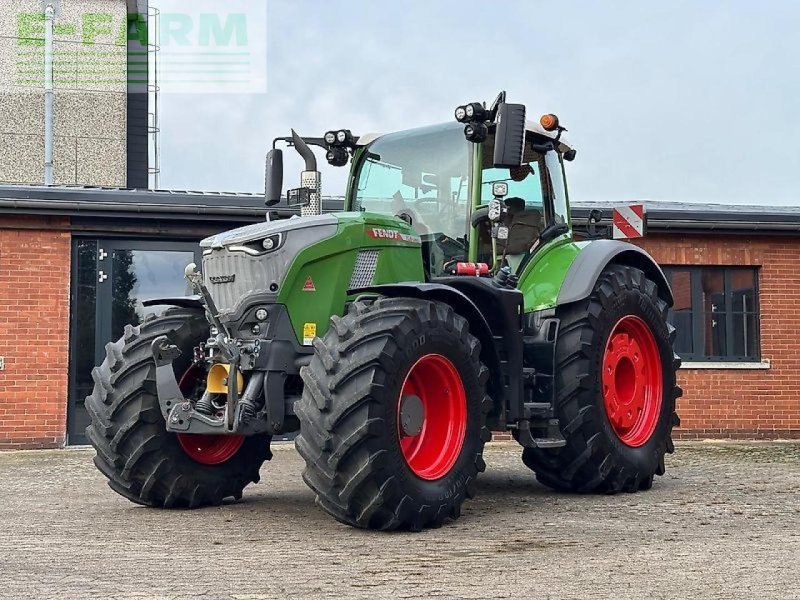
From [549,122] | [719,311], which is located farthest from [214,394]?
[719,311]

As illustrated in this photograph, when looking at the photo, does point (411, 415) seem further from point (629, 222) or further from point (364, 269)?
point (629, 222)

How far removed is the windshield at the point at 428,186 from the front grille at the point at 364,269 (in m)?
0.72

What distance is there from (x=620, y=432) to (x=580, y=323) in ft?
3.40

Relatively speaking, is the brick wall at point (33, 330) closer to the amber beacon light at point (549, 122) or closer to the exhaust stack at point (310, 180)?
the exhaust stack at point (310, 180)

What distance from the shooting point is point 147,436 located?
23.3 ft

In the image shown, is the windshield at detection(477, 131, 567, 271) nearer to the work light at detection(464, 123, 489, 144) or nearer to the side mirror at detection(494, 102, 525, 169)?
the work light at detection(464, 123, 489, 144)

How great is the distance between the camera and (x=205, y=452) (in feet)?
24.9

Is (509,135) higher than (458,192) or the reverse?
higher

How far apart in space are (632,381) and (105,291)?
7265 mm

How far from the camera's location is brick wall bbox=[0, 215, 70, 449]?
12.9m

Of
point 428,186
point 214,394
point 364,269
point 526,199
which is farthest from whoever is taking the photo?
point 526,199

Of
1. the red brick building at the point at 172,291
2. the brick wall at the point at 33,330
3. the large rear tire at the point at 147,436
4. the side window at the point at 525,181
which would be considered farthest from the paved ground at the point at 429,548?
the red brick building at the point at 172,291

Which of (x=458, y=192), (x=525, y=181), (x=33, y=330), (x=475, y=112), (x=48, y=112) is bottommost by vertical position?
(x=33, y=330)

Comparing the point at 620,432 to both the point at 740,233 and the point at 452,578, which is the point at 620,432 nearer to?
the point at 452,578
